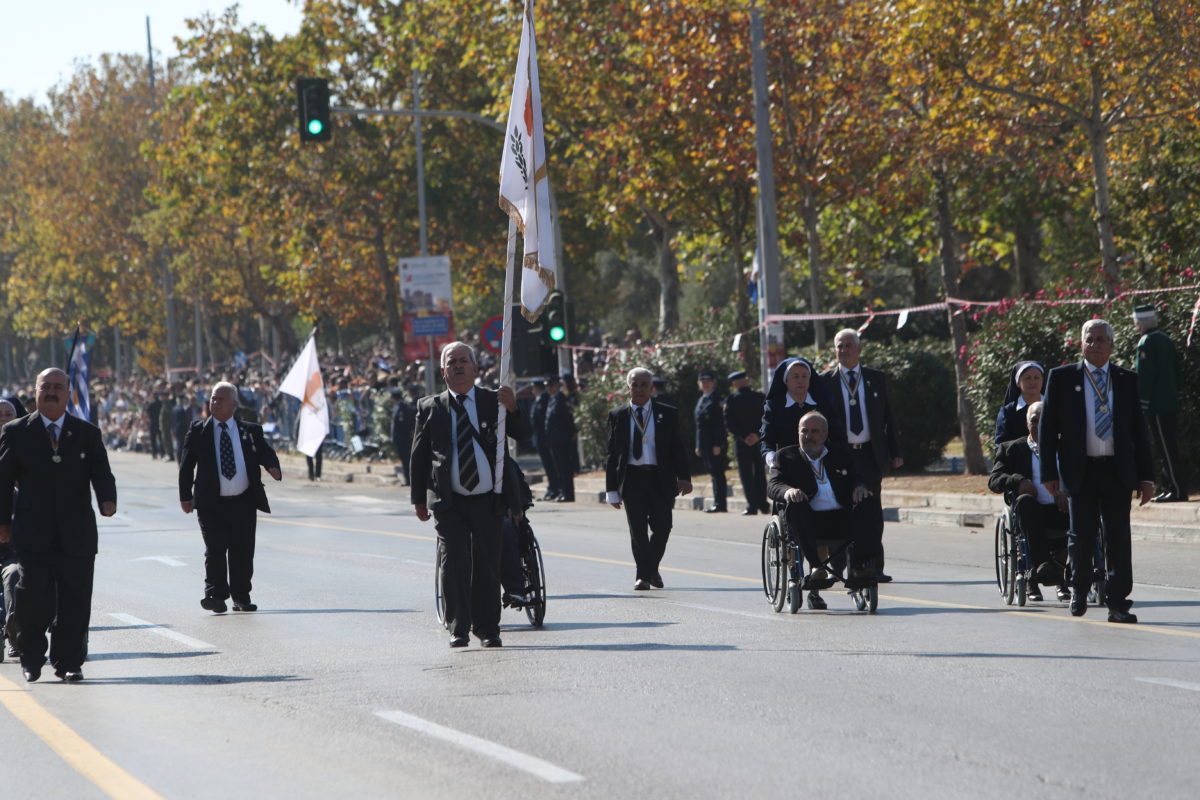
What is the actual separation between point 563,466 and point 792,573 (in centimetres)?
1586

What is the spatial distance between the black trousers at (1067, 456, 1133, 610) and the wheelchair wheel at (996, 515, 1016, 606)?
109cm

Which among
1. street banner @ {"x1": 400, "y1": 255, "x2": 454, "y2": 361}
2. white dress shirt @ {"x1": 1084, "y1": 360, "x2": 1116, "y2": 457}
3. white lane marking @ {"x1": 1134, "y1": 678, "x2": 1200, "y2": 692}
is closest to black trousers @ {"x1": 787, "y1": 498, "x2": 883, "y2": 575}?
white dress shirt @ {"x1": 1084, "y1": 360, "x2": 1116, "y2": 457}

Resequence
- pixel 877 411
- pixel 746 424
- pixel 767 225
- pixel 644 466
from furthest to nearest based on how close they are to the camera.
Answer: pixel 767 225 → pixel 746 424 → pixel 644 466 → pixel 877 411

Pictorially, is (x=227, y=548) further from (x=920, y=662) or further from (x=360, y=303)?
(x=360, y=303)

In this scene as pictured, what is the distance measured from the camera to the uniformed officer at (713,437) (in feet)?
77.8

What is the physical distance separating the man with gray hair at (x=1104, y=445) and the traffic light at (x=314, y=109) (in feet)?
56.5

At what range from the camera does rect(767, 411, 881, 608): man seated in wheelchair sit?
460 inches

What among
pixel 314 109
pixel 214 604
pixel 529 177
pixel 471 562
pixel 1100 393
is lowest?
pixel 214 604

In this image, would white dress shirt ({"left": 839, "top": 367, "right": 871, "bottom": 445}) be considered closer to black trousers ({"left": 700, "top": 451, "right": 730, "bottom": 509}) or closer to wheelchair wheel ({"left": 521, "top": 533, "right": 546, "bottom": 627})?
wheelchair wheel ({"left": 521, "top": 533, "right": 546, "bottom": 627})

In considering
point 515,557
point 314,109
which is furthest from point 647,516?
point 314,109

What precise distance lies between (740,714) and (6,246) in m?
82.3

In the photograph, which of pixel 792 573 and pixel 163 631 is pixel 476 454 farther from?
pixel 163 631

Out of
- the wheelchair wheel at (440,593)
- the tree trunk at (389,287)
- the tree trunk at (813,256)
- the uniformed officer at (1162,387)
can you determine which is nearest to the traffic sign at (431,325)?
the tree trunk at (389,287)

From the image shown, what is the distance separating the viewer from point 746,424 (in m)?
22.8
